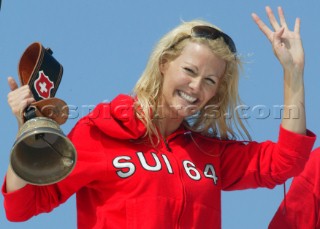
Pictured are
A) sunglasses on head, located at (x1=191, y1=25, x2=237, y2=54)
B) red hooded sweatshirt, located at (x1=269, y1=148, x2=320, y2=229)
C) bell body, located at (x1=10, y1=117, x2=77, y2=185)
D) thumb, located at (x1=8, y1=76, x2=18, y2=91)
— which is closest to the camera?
bell body, located at (x1=10, y1=117, x2=77, y2=185)

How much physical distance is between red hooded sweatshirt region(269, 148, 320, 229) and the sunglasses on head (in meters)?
1.39

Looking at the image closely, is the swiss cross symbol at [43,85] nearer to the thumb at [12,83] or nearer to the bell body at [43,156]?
the thumb at [12,83]

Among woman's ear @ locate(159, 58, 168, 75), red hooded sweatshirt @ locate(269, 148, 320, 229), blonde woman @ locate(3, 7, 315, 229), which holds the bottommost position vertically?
red hooded sweatshirt @ locate(269, 148, 320, 229)

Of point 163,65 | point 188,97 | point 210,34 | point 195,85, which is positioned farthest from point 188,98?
point 210,34

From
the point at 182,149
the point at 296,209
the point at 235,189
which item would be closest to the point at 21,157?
the point at 182,149

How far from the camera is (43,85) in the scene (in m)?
7.34

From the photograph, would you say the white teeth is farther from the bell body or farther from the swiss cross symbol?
the bell body

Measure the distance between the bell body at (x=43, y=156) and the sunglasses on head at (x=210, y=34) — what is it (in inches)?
75.9

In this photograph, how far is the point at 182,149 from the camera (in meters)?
8.37

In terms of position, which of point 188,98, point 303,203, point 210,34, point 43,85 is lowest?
point 303,203

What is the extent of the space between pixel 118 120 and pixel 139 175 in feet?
1.74

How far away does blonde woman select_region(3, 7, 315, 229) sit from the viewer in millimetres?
7812

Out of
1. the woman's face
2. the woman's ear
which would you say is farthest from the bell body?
the woman's ear

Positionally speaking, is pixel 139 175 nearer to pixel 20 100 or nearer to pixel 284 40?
pixel 20 100
